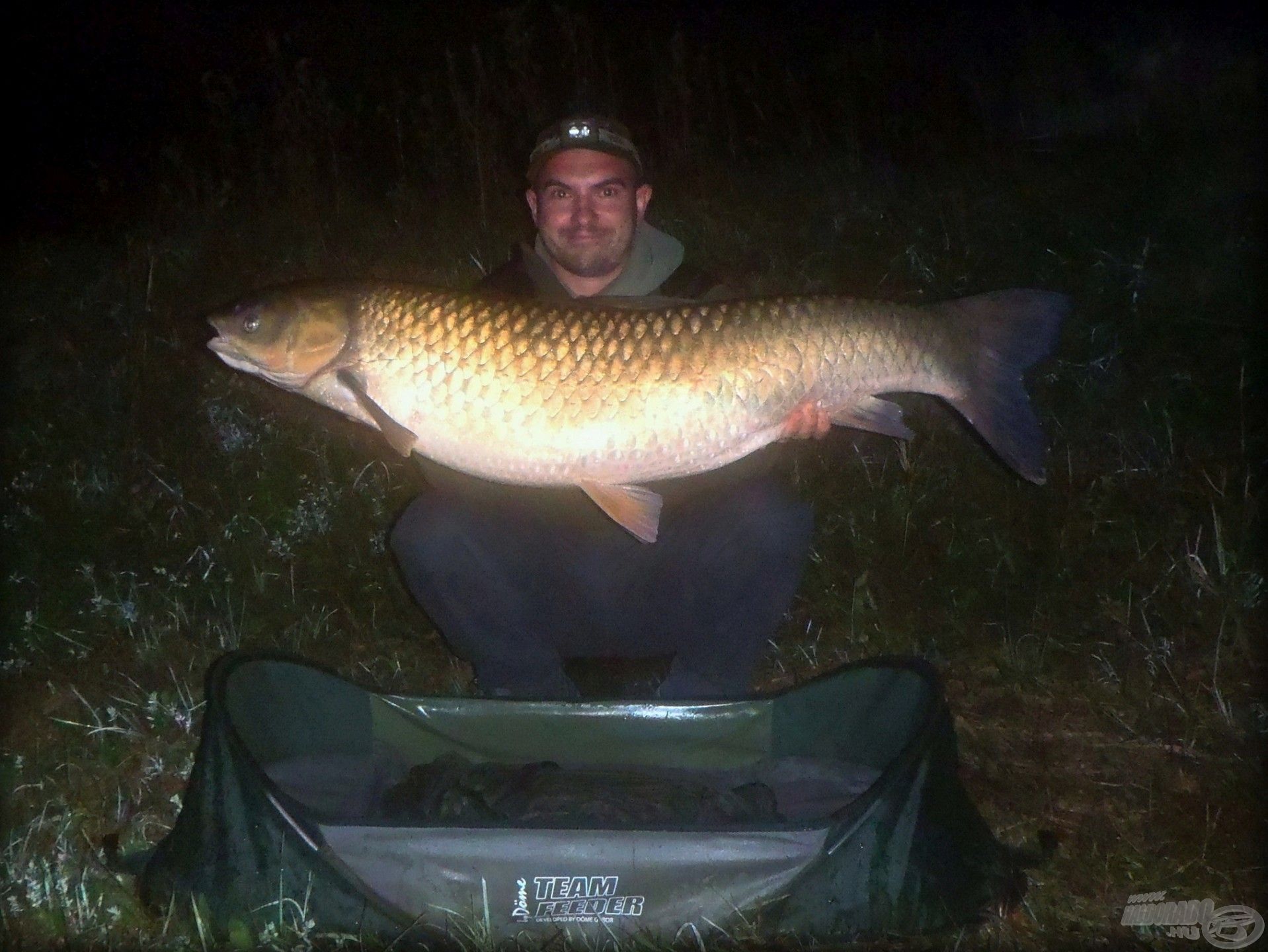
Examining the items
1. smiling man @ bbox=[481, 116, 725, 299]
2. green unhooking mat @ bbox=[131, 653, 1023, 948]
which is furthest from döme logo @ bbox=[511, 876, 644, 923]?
smiling man @ bbox=[481, 116, 725, 299]

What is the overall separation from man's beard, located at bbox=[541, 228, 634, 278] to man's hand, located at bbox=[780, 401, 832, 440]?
2.00 ft

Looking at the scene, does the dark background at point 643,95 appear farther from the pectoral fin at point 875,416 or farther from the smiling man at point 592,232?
the pectoral fin at point 875,416

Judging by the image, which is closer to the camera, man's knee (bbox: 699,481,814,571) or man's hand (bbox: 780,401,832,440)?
man's hand (bbox: 780,401,832,440)

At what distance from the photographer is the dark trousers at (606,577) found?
97.0 inches

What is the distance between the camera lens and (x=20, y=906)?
75.1 inches

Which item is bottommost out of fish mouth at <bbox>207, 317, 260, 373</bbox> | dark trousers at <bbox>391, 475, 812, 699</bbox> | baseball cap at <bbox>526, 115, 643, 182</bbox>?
dark trousers at <bbox>391, 475, 812, 699</bbox>

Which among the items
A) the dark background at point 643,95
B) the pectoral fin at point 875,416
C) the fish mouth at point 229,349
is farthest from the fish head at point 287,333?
the dark background at point 643,95

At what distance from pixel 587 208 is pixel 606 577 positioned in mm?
811

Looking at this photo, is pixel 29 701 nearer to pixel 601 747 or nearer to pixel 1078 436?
pixel 601 747

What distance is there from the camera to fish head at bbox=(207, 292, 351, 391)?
87.6 inches

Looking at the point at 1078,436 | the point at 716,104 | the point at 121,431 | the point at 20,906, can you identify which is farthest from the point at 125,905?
Answer: the point at 716,104

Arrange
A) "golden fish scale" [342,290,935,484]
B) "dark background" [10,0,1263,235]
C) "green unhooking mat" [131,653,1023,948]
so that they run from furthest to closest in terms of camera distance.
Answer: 1. "dark background" [10,0,1263,235]
2. "golden fish scale" [342,290,935,484]
3. "green unhooking mat" [131,653,1023,948]

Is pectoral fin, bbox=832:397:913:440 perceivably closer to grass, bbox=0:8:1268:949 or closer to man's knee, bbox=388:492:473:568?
grass, bbox=0:8:1268:949

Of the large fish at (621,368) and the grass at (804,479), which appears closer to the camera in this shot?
the large fish at (621,368)
